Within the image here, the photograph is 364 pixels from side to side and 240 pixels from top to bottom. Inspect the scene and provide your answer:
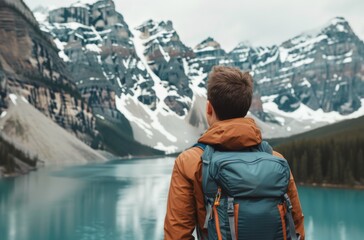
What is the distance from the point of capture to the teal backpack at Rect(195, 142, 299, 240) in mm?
4652

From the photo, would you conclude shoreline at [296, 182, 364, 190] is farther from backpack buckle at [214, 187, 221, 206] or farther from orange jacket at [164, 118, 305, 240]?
backpack buckle at [214, 187, 221, 206]

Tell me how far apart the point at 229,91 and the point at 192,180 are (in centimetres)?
99

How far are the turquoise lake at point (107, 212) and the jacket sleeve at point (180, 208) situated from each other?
131ft

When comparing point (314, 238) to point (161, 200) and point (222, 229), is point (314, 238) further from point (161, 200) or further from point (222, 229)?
point (222, 229)

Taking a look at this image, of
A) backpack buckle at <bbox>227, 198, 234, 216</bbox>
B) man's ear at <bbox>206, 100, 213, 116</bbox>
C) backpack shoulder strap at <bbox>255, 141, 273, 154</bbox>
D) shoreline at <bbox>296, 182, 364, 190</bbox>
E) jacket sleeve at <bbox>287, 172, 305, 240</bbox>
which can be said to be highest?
man's ear at <bbox>206, 100, 213, 116</bbox>

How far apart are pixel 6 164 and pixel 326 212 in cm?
8635

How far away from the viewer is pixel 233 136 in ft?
16.1

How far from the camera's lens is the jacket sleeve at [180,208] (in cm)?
476

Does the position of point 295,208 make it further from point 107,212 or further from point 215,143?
point 107,212

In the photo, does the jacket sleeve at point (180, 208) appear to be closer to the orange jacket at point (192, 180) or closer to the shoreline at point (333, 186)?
the orange jacket at point (192, 180)

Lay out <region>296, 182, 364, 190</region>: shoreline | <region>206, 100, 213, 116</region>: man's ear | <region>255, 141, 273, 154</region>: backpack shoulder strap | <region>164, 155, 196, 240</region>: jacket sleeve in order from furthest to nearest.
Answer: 1. <region>296, 182, 364, 190</region>: shoreline
2. <region>206, 100, 213, 116</region>: man's ear
3. <region>255, 141, 273, 154</region>: backpack shoulder strap
4. <region>164, 155, 196, 240</region>: jacket sleeve

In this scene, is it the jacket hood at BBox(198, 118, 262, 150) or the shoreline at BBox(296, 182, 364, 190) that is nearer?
the jacket hood at BBox(198, 118, 262, 150)

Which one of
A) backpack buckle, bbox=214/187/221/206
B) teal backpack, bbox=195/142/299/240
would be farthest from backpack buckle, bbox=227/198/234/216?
backpack buckle, bbox=214/187/221/206

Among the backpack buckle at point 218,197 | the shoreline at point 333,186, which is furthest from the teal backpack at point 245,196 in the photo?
the shoreline at point 333,186
